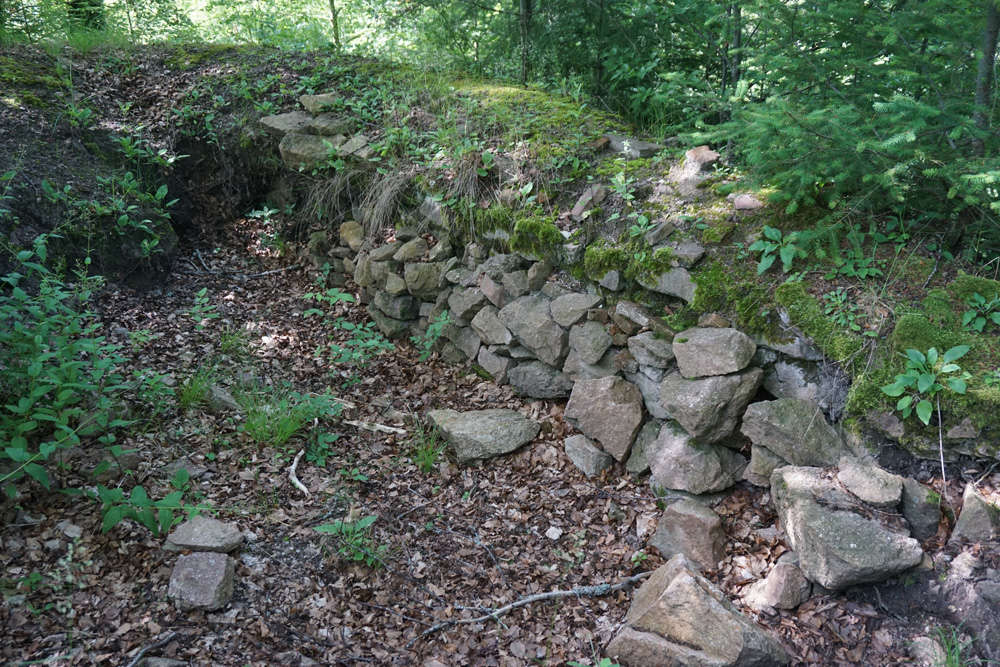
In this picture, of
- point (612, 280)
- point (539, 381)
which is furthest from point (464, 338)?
point (612, 280)

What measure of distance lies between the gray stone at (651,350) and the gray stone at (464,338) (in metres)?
1.42

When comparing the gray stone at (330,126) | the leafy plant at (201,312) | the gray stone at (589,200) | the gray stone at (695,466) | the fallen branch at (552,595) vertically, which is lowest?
→ the fallen branch at (552,595)

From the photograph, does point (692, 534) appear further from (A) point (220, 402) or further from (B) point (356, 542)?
(A) point (220, 402)

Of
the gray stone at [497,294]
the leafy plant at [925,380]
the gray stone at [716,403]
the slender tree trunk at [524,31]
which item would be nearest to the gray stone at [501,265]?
the gray stone at [497,294]

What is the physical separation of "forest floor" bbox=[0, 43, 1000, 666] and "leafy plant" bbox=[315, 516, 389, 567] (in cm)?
1

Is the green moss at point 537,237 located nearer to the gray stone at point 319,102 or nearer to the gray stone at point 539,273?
the gray stone at point 539,273

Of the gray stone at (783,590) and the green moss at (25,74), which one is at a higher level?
the green moss at (25,74)

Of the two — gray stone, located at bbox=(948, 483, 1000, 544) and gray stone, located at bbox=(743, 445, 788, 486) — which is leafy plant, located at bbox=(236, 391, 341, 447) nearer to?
gray stone, located at bbox=(743, 445, 788, 486)

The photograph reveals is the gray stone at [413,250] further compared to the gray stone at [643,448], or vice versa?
the gray stone at [413,250]

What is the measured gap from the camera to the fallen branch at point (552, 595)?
9.80 feet

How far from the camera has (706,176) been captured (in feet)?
13.2

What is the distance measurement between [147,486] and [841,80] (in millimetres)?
4606

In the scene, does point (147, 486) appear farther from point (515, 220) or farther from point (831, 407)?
point (831, 407)

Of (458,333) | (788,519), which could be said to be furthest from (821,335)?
(458,333)
